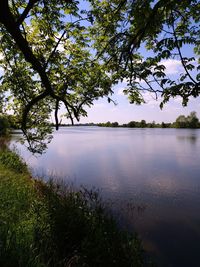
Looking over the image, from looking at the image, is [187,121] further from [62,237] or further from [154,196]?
[62,237]

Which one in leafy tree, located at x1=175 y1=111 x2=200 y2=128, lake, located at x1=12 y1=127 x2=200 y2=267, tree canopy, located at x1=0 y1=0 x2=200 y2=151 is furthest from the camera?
leafy tree, located at x1=175 y1=111 x2=200 y2=128

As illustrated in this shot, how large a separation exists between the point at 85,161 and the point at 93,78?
20512 mm

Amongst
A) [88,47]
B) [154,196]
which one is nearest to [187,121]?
[154,196]

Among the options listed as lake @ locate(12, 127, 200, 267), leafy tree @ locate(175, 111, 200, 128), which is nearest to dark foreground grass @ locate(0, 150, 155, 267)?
lake @ locate(12, 127, 200, 267)

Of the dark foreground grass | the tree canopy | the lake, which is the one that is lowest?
the lake

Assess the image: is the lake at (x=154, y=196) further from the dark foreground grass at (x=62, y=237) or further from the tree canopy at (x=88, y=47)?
the tree canopy at (x=88, y=47)

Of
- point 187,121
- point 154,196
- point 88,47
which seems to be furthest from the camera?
point 187,121

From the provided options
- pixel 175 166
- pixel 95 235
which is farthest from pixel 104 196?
pixel 175 166

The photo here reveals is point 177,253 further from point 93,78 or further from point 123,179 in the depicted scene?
point 123,179

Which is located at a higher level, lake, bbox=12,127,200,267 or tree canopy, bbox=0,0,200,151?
tree canopy, bbox=0,0,200,151

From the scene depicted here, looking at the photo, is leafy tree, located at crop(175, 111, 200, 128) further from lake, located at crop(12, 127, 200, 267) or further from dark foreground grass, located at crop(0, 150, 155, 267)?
dark foreground grass, located at crop(0, 150, 155, 267)

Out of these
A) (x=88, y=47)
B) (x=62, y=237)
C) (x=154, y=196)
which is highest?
(x=88, y=47)

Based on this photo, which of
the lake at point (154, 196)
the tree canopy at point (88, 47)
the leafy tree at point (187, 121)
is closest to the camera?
the tree canopy at point (88, 47)

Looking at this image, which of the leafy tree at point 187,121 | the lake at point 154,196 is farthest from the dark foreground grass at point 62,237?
the leafy tree at point 187,121
